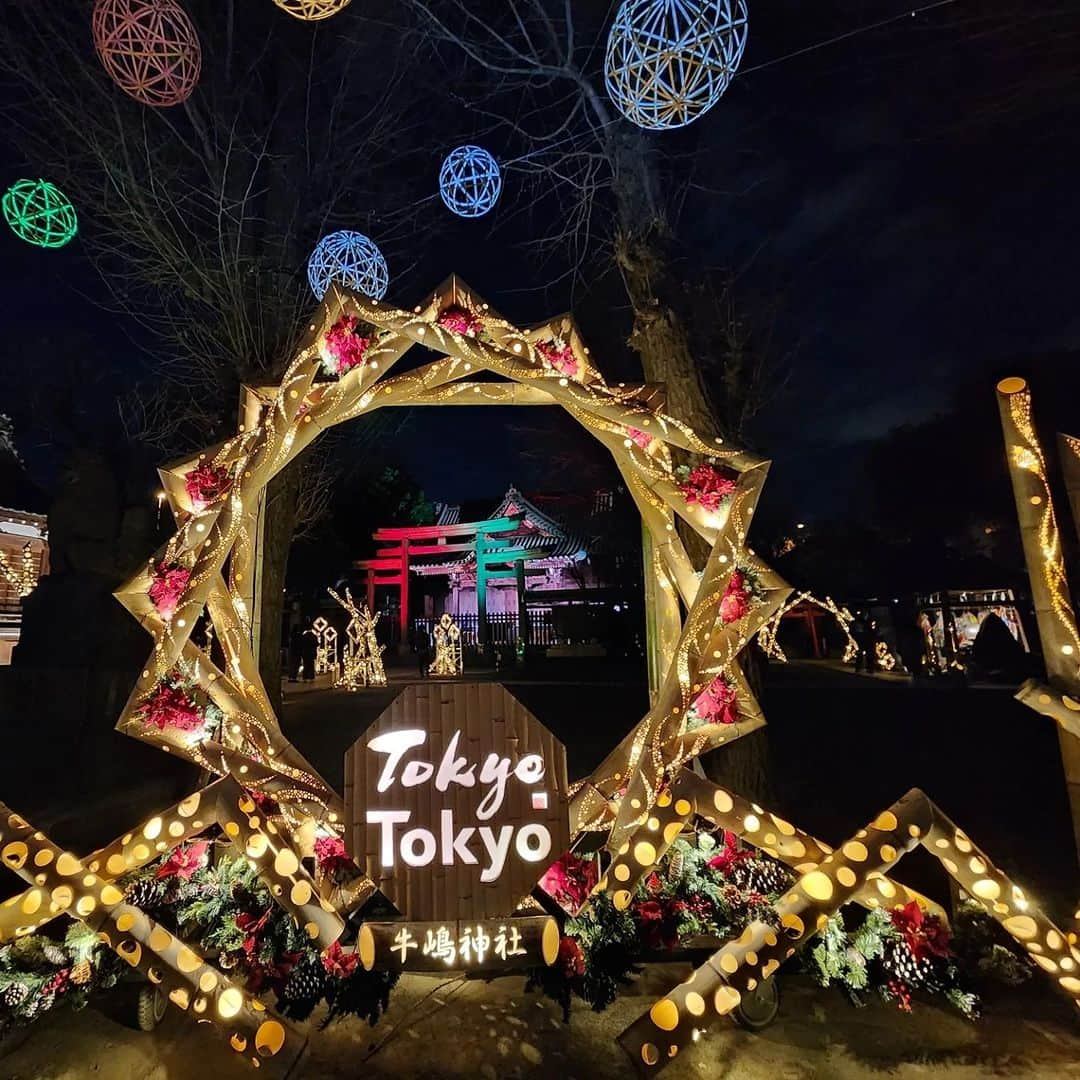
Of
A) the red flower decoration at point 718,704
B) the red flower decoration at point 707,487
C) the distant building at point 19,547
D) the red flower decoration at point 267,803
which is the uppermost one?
the distant building at point 19,547

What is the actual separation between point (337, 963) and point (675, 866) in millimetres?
2163

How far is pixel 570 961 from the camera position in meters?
3.22

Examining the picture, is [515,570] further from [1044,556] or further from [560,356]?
[1044,556]

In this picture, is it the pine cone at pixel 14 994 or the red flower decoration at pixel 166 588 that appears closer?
the pine cone at pixel 14 994

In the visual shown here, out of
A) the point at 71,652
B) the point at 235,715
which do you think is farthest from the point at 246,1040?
the point at 71,652

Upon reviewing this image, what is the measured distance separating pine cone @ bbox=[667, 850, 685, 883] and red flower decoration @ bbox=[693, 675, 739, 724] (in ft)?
3.34

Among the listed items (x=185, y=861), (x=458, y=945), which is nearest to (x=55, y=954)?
(x=185, y=861)

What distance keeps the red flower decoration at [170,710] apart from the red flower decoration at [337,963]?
5.05ft

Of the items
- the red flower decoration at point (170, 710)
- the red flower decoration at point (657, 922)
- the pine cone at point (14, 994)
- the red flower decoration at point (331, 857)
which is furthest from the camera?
the red flower decoration at point (331, 857)

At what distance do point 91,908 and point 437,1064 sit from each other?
1.83 metres

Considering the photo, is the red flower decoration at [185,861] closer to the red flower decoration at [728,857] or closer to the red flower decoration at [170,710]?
the red flower decoration at [170,710]

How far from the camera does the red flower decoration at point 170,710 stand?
137 inches

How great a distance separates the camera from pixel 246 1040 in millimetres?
2666

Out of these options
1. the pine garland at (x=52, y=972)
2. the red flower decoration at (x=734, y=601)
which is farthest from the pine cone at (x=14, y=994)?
the red flower decoration at (x=734, y=601)
